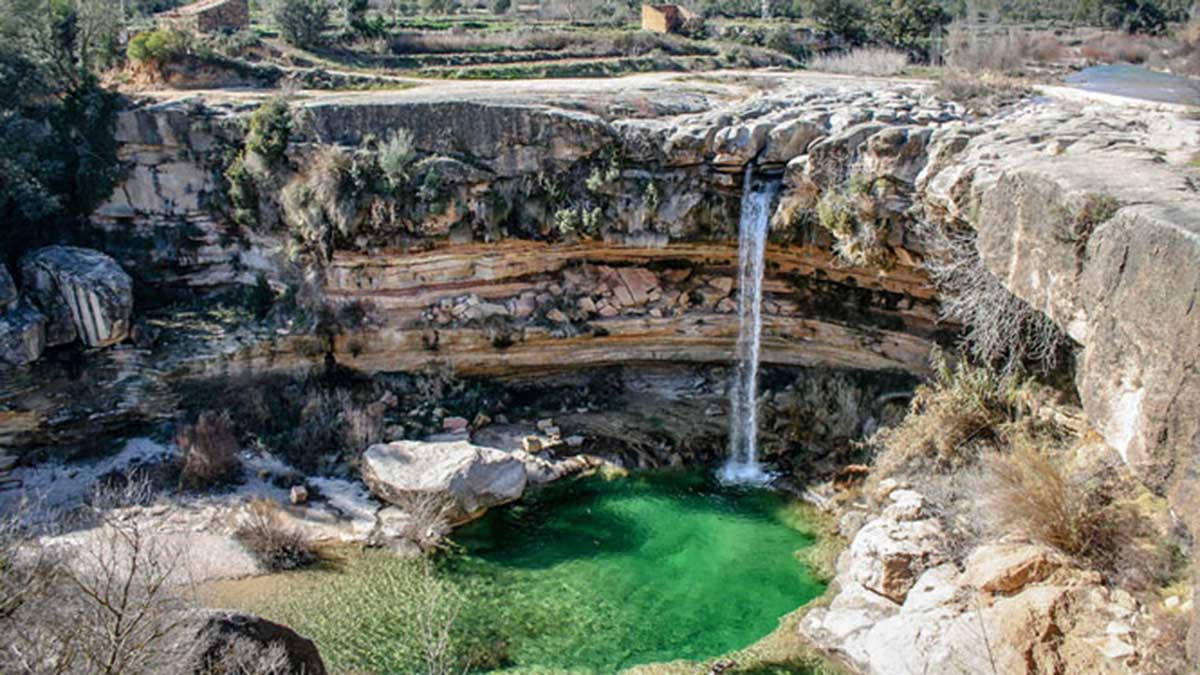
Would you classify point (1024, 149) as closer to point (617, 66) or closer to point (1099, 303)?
point (1099, 303)

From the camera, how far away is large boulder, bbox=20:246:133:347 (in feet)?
54.6

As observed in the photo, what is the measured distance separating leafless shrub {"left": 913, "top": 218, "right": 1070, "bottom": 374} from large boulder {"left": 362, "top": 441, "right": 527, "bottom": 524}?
26.0 feet

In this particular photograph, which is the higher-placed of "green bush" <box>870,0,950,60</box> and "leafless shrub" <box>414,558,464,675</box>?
"green bush" <box>870,0,950,60</box>

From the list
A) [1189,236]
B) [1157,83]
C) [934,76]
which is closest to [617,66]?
[934,76]

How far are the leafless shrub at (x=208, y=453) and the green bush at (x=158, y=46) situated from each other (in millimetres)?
9858

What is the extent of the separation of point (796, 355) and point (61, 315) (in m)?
14.5

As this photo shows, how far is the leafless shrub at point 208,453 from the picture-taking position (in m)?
15.1

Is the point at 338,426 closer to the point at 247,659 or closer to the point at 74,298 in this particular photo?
the point at 74,298

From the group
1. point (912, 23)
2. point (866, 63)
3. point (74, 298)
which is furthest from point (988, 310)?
point (74, 298)

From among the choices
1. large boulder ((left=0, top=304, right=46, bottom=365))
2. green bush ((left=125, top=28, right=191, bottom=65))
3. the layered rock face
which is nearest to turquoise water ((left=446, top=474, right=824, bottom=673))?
the layered rock face

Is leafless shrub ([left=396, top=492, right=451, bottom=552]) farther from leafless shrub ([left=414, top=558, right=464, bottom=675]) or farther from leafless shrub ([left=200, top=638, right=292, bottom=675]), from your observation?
leafless shrub ([left=200, top=638, right=292, bottom=675])

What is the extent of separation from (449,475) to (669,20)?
19.5 metres

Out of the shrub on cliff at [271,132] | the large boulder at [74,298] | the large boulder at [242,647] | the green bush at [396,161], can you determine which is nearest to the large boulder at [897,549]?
the large boulder at [242,647]

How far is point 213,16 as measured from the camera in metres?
25.1
